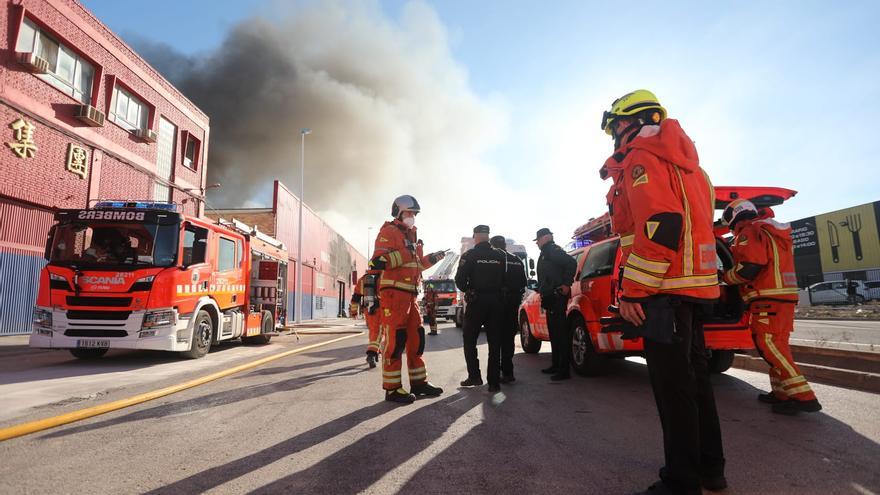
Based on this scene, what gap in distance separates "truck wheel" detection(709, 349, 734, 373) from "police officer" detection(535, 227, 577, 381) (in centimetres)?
167

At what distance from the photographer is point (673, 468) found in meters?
2.04

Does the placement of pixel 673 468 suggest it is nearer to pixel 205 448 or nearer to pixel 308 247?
pixel 205 448

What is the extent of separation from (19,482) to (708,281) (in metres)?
3.49

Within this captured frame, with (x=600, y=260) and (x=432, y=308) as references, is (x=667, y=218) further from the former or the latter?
(x=432, y=308)

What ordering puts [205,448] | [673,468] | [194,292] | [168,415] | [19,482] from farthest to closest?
[194,292] → [168,415] → [205,448] → [19,482] → [673,468]

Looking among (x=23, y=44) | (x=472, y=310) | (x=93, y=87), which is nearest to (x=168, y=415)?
(x=472, y=310)

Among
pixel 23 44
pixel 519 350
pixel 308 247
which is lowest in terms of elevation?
pixel 519 350

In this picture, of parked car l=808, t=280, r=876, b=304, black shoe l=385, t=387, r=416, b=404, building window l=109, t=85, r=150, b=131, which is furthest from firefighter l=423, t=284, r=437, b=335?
parked car l=808, t=280, r=876, b=304

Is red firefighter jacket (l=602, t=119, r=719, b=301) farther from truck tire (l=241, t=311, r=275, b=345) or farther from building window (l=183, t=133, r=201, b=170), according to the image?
building window (l=183, t=133, r=201, b=170)

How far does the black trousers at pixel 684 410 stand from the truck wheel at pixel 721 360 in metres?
3.64

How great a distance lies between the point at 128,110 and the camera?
16297 millimetres

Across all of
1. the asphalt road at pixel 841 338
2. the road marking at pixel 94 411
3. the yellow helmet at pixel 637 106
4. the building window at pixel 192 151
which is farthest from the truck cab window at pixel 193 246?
the building window at pixel 192 151

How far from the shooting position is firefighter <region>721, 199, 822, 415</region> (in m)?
3.83

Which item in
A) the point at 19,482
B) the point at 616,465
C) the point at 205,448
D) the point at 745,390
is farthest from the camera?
the point at 745,390
